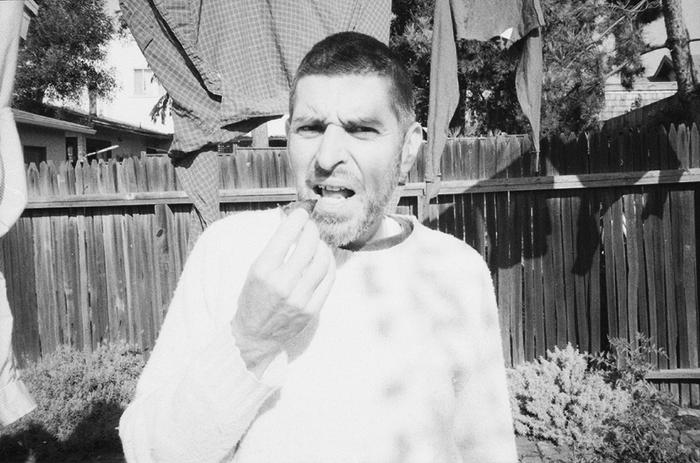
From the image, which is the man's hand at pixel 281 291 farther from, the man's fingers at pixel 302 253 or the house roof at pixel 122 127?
the house roof at pixel 122 127

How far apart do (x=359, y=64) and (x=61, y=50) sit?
78.2ft

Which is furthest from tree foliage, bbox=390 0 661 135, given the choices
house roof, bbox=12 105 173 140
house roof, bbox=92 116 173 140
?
house roof, bbox=92 116 173 140

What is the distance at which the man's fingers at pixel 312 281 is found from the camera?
41.7 inches

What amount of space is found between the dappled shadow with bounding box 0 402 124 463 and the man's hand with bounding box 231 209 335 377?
13.0 ft

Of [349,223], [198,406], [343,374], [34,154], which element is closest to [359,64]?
[349,223]

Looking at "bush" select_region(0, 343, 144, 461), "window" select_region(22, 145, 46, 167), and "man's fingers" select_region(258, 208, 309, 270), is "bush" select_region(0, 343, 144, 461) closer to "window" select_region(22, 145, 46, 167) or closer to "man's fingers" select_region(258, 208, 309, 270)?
"man's fingers" select_region(258, 208, 309, 270)

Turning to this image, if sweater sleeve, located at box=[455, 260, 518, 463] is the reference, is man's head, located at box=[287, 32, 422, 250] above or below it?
above

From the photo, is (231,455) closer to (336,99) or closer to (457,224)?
(336,99)

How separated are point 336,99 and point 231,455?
95cm

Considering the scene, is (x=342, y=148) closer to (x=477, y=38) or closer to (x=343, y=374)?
(x=343, y=374)

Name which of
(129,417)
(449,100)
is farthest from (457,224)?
→ (129,417)

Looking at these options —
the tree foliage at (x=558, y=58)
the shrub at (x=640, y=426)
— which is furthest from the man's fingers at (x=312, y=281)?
the tree foliage at (x=558, y=58)

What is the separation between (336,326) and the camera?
1.37 metres

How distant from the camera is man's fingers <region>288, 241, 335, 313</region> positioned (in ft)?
3.48
